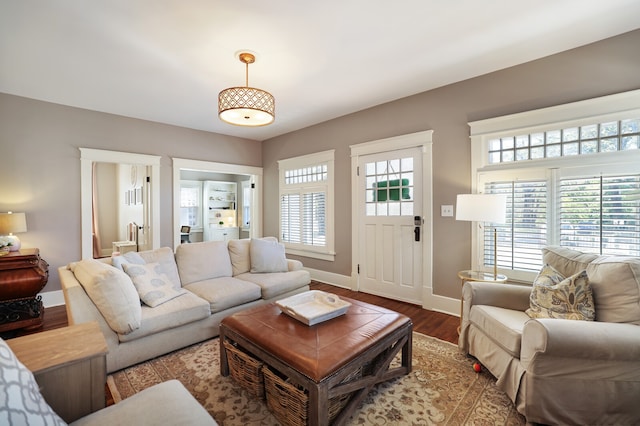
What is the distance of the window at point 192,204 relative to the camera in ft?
23.2

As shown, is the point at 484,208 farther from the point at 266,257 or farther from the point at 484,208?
the point at 266,257

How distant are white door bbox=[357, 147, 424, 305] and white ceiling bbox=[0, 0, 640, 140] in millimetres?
961

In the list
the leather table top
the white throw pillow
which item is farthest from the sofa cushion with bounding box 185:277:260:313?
the leather table top

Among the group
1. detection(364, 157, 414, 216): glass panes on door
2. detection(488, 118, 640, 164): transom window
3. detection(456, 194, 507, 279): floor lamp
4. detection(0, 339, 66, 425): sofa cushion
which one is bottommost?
detection(0, 339, 66, 425): sofa cushion

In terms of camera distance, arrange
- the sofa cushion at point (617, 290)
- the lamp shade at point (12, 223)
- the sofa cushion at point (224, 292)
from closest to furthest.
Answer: the sofa cushion at point (617, 290) < the sofa cushion at point (224, 292) < the lamp shade at point (12, 223)

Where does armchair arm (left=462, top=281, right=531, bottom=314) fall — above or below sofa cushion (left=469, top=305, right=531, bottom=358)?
above

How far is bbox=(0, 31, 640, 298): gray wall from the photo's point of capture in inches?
99.5

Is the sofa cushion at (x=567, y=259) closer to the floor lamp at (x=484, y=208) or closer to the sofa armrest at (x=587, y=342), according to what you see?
the floor lamp at (x=484, y=208)

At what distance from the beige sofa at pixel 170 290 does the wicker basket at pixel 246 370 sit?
69 centimetres

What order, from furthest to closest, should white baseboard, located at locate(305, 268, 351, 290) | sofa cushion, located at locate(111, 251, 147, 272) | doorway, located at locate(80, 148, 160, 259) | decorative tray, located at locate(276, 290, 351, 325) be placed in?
white baseboard, located at locate(305, 268, 351, 290) → doorway, located at locate(80, 148, 160, 259) → sofa cushion, located at locate(111, 251, 147, 272) → decorative tray, located at locate(276, 290, 351, 325)

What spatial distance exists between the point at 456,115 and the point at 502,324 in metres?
2.33

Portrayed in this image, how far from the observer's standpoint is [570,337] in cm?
147

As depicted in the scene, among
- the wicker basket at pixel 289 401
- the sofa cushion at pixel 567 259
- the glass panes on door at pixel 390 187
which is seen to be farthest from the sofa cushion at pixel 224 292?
the sofa cushion at pixel 567 259

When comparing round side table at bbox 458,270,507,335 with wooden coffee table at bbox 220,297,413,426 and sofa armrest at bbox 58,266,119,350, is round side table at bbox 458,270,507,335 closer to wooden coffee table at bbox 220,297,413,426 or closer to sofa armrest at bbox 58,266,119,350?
wooden coffee table at bbox 220,297,413,426
